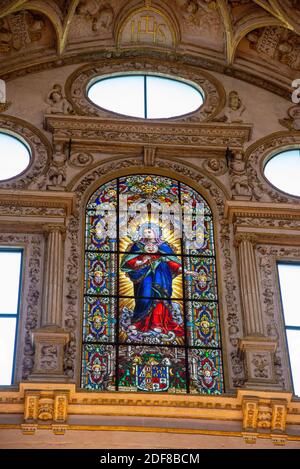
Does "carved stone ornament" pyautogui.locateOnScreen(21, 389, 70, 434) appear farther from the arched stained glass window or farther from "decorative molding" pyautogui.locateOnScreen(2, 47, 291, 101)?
"decorative molding" pyautogui.locateOnScreen(2, 47, 291, 101)

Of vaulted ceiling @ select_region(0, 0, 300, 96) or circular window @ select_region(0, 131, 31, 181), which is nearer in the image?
circular window @ select_region(0, 131, 31, 181)

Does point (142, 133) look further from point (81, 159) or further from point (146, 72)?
point (146, 72)

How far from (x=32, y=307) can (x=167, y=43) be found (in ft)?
19.8

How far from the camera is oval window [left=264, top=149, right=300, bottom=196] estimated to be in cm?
1858

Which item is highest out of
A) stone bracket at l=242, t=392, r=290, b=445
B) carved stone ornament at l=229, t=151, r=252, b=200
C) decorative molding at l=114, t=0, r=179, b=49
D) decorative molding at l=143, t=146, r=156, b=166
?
decorative molding at l=114, t=0, r=179, b=49

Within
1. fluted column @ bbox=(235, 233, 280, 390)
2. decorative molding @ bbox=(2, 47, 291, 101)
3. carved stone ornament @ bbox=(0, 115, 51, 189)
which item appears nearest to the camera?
fluted column @ bbox=(235, 233, 280, 390)

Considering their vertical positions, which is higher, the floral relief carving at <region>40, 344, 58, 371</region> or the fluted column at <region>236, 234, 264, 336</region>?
the fluted column at <region>236, 234, 264, 336</region>

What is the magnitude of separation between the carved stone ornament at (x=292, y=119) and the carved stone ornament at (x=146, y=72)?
104 cm

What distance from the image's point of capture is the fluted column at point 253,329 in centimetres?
1581

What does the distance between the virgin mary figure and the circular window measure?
209 centimetres

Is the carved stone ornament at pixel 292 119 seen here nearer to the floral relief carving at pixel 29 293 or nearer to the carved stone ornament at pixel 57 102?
the carved stone ornament at pixel 57 102

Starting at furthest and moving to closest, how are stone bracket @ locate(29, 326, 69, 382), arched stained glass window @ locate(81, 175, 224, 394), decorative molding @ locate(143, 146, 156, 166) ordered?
decorative molding @ locate(143, 146, 156, 166)
arched stained glass window @ locate(81, 175, 224, 394)
stone bracket @ locate(29, 326, 69, 382)

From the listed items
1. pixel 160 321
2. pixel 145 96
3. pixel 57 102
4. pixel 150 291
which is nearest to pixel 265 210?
pixel 150 291

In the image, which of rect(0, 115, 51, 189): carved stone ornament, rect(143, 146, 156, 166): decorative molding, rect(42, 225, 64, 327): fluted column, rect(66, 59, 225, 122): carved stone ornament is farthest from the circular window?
rect(143, 146, 156, 166): decorative molding
